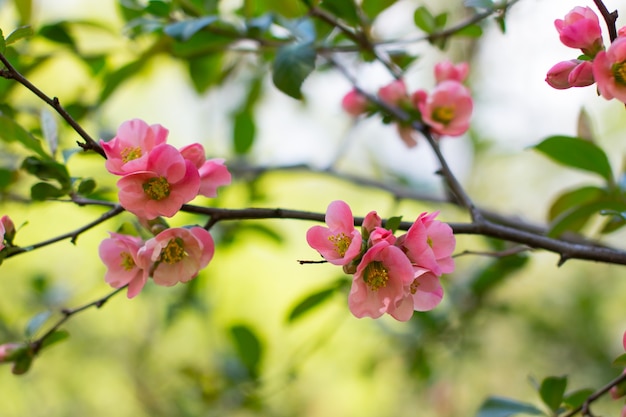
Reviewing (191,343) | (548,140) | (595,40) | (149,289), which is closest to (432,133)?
(548,140)

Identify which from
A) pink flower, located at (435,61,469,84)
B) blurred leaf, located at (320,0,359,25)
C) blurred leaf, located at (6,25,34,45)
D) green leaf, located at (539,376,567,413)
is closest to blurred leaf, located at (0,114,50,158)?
blurred leaf, located at (6,25,34,45)

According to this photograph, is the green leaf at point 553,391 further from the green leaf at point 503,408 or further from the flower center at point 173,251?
the flower center at point 173,251

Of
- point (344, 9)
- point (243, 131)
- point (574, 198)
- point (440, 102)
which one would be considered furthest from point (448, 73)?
point (243, 131)

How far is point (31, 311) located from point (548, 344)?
1.44m

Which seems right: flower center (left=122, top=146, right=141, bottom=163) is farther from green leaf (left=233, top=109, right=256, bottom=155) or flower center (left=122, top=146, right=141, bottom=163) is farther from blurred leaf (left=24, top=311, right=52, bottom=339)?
green leaf (left=233, top=109, right=256, bottom=155)

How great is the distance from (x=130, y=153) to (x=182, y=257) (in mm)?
107

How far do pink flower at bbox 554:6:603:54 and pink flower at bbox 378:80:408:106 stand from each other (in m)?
0.33

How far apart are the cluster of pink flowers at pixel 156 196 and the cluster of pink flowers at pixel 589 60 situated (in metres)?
0.31

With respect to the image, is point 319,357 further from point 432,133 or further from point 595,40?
point 595,40

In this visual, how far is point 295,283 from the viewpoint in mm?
3090

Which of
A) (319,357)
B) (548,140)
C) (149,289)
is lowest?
(319,357)

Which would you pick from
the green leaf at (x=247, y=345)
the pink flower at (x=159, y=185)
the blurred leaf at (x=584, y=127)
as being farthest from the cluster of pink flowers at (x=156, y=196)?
the green leaf at (x=247, y=345)

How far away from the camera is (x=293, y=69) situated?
750 mm

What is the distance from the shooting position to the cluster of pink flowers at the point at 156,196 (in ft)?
1.83
